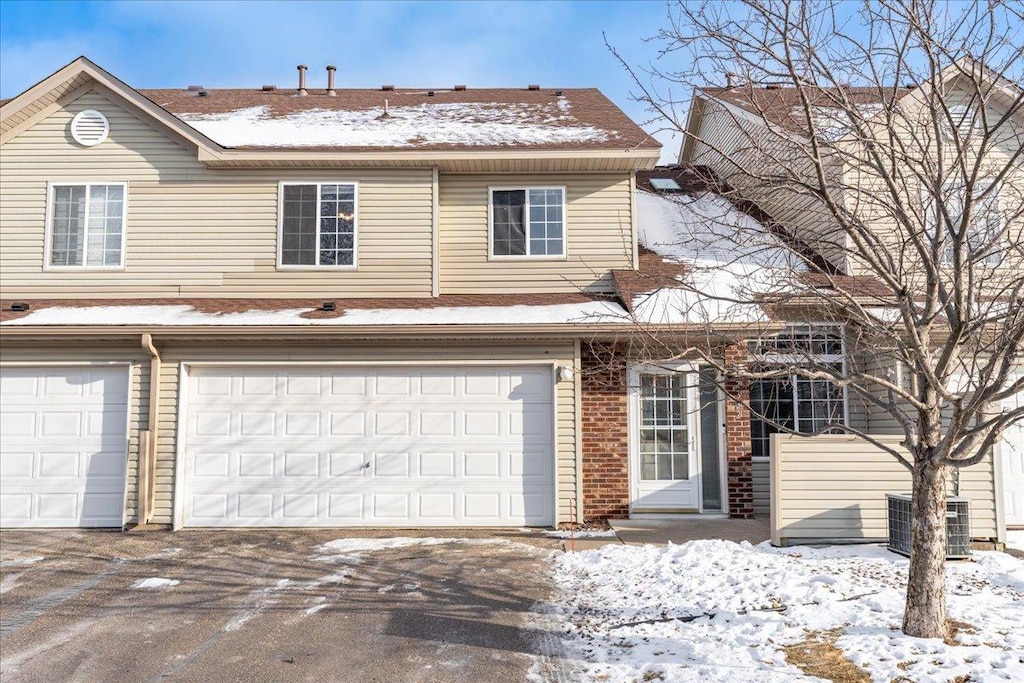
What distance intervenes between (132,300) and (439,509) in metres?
5.56

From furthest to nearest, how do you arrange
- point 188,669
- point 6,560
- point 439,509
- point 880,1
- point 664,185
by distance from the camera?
point 664,185 < point 439,509 < point 6,560 < point 188,669 < point 880,1

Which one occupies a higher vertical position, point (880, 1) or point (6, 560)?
point (880, 1)

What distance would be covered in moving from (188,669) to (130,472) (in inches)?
233

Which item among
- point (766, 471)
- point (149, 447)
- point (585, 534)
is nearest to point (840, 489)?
point (766, 471)

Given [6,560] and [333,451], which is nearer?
[6,560]

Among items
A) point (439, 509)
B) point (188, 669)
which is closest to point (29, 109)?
point (439, 509)

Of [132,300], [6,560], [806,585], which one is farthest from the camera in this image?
[132,300]

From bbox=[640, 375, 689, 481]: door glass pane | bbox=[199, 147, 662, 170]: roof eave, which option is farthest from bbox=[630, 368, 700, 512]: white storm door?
bbox=[199, 147, 662, 170]: roof eave

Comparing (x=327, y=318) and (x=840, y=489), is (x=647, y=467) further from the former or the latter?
(x=327, y=318)

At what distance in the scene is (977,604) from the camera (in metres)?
6.37

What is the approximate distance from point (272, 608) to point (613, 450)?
530cm

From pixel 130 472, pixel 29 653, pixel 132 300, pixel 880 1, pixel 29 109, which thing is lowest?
pixel 29 653

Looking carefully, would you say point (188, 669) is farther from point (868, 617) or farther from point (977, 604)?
point (977, 604)

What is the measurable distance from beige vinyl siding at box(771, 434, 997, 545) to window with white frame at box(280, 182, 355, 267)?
694 centimetres
